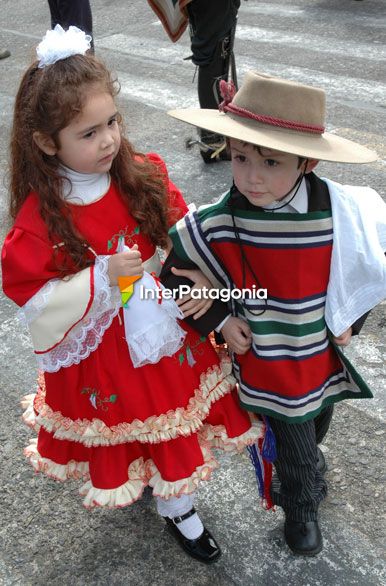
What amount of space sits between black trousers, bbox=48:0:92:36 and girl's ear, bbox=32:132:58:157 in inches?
155

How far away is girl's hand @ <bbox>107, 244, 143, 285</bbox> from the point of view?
1889mm

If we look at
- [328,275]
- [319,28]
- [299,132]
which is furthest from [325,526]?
[319,28]

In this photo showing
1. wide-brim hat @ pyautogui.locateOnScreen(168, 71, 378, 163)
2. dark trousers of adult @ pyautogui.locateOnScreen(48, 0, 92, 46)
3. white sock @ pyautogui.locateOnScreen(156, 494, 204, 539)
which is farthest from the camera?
dark trousers of adult @ pyautogui.locateOnScreen(48, 0, 92, 46)

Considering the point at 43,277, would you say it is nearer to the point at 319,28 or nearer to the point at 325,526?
the point at 325,526

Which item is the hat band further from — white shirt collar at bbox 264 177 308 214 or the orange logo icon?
the orange logo icon

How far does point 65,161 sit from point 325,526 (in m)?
1.42

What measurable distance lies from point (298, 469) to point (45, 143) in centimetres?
116

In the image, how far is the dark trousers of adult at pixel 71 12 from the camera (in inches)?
214

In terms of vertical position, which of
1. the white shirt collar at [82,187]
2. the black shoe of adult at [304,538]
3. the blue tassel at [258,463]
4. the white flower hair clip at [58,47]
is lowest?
the black shoe of adult at [304,538]

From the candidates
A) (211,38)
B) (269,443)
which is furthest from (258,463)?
Result: (211,38)

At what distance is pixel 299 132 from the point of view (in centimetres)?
171

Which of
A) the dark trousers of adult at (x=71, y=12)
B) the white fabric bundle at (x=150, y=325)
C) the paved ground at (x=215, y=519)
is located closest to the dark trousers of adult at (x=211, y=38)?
the paved ground at (x=215, y=519)

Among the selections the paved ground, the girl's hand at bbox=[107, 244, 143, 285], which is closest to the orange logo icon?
the girl's hand at bbox=[107, 244, 143, 285]

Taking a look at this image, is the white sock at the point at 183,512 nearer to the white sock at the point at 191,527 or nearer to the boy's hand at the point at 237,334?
the white sock at the point at 191,527
